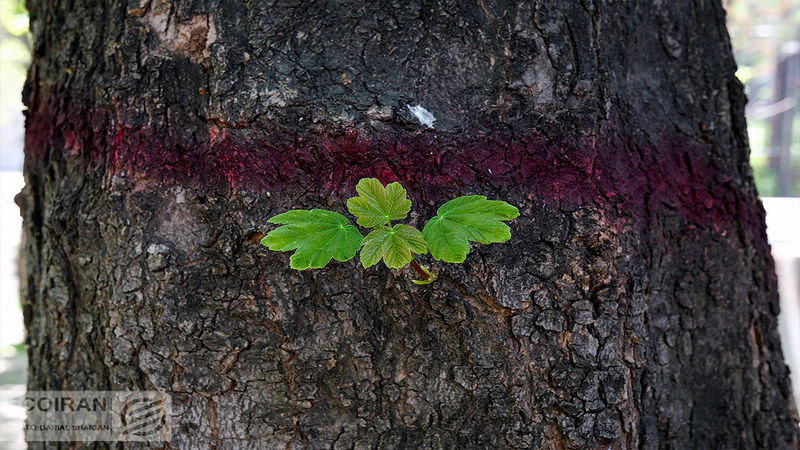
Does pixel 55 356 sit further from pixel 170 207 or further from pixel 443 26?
pixel 443 26

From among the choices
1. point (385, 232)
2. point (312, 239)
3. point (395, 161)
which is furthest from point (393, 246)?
point (395, 161)

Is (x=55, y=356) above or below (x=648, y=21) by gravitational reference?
below

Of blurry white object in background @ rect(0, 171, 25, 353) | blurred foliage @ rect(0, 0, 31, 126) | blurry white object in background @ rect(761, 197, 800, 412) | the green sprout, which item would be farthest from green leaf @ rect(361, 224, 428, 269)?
blurry white object in background @ rect(761, 197, 800, 412)

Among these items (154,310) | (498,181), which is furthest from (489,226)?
(154,310)

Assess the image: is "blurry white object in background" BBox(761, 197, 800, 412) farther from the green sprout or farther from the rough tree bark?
the green sprout

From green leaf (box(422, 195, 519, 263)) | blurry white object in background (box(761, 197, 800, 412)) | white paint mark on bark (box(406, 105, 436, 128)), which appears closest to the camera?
green leaf (box(422, 195, 519, 263))

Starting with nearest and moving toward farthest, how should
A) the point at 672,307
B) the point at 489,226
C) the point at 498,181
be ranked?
the point at 489,226
the point at 498,181
the point at 672,307

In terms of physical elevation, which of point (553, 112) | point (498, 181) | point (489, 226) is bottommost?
point (489, 226)
